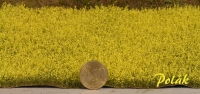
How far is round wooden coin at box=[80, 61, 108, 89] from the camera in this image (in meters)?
6.16

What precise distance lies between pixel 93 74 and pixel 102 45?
1.39 m

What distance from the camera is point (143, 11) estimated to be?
8586 millimetres

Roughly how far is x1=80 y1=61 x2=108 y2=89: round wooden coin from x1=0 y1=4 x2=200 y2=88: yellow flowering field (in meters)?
0.25

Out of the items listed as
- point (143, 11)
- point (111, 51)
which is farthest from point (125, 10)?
point (111, 51)

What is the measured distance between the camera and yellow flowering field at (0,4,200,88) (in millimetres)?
6586

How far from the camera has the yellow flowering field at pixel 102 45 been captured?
6586 mm

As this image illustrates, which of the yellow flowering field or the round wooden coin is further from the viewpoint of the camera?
the yellow flowering field

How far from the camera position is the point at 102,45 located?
7.52 metres
